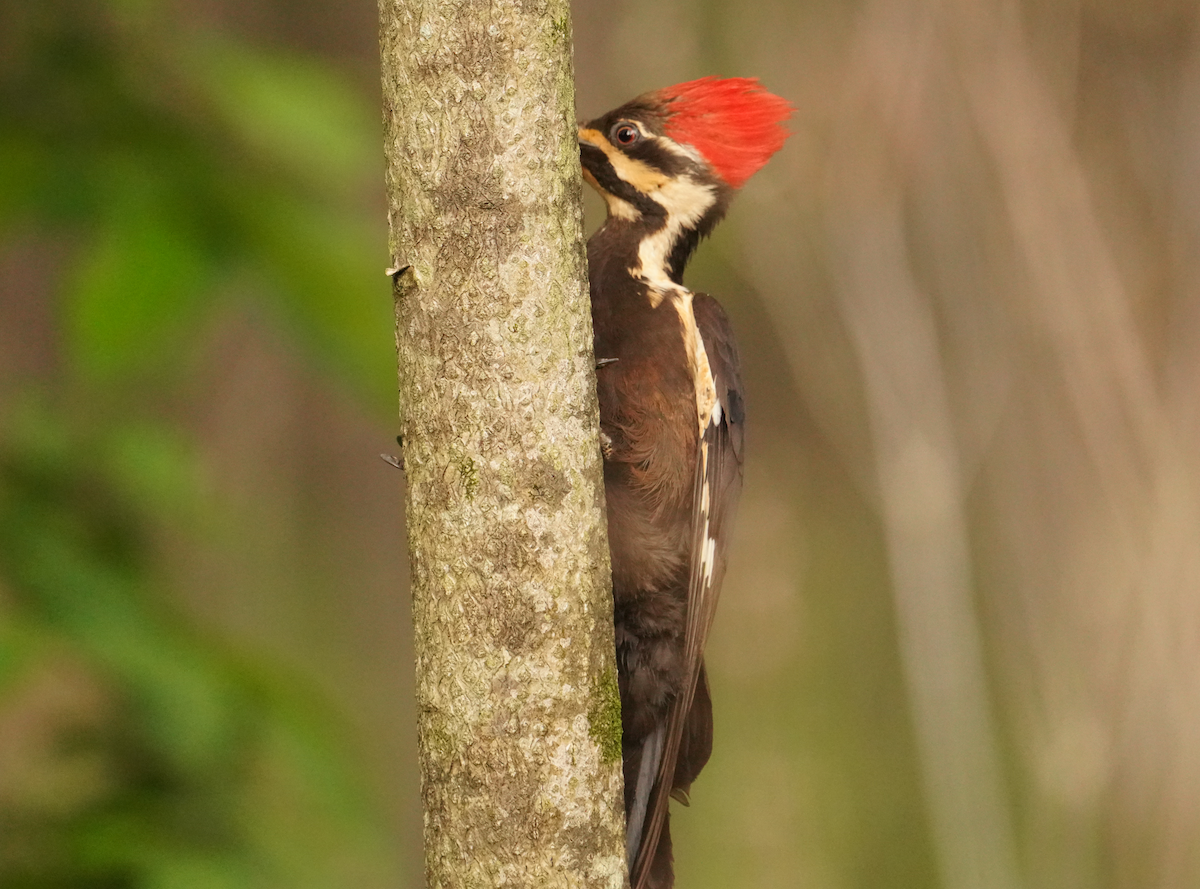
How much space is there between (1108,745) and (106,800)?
2671mm

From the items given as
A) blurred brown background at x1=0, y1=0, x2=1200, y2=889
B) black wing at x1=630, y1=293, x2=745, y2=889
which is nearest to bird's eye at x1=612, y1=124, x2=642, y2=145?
black wing at x1=630, y1=293, x2=745, y2=889

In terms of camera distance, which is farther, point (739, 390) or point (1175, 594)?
point (1175, 594)

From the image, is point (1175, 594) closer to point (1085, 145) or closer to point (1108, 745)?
point (1108, 745)

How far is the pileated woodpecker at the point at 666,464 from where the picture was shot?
68.8 inches

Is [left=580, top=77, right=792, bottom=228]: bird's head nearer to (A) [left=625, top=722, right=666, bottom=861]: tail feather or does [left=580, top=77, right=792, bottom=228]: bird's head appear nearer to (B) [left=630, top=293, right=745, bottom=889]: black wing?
(B) [left=630, top=293, right=745, bottom=889]: black wing

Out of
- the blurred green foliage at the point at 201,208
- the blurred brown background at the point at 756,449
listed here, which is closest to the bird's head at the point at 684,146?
the blurred brown background at the point at 756,449

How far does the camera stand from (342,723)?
179 cm

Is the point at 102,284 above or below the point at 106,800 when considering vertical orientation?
above

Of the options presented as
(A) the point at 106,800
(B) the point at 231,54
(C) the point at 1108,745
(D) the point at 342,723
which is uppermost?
(B) the point at 231,54

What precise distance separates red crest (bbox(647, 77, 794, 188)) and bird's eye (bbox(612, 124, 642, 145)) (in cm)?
5

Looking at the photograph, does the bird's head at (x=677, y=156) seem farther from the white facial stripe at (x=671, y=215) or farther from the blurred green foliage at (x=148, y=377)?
the blurred green foliage at (x=148, y=377)

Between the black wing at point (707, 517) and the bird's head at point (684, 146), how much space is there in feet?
0.66

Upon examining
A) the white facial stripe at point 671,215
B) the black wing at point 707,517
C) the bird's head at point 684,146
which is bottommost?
the black wing at point 707,517

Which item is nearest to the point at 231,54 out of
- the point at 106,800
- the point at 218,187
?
the point at 218,187
